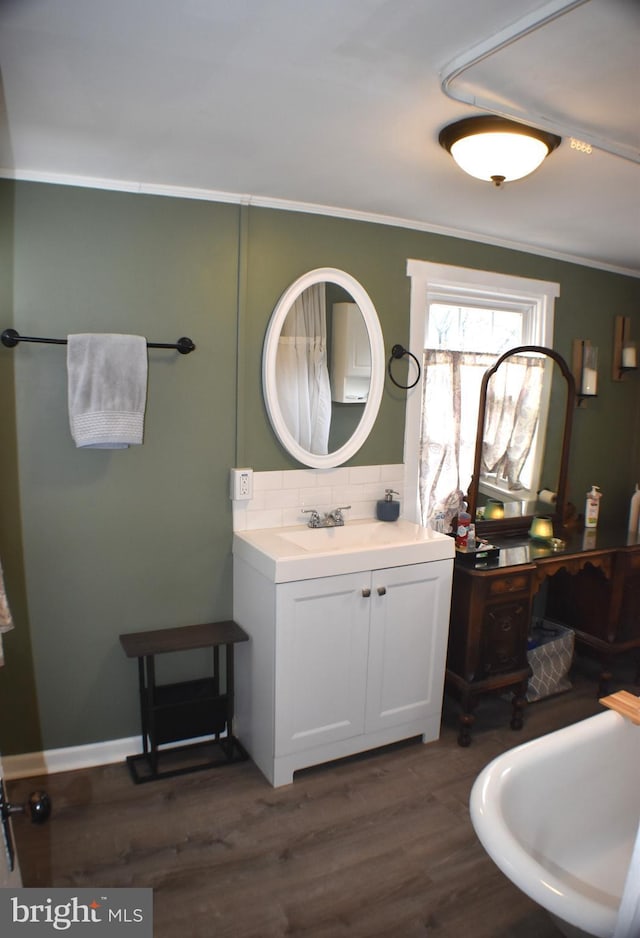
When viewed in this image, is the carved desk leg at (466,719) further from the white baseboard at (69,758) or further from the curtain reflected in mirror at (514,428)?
the white baseboard at (69,758)

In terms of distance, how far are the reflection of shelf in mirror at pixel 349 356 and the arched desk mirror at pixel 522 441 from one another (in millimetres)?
728

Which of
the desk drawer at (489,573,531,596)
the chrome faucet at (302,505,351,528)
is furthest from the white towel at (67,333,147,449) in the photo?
the desk drawer at (489,573,531,596)

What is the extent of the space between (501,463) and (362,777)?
70.8 inches

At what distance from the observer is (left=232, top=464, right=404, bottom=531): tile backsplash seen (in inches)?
112

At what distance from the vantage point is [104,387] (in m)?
2.33

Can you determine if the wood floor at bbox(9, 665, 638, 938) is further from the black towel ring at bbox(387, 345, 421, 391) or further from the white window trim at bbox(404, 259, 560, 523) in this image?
the black towel ring at bbox(387, 345, 421, 391)

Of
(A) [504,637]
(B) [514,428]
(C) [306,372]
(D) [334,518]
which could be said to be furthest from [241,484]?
(B) [514,428]

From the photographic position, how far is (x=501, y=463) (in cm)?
350

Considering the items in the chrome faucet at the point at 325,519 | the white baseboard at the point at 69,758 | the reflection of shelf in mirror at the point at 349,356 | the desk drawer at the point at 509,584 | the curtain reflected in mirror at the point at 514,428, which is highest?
the reflection of shelf in mirror at the point at 349,356

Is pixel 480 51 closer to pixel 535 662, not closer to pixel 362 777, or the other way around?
pixel 362 777

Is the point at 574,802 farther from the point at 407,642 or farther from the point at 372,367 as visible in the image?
the point at 372,367

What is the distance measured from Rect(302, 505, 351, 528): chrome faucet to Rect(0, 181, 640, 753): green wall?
258mm

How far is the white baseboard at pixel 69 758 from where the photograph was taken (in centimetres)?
252

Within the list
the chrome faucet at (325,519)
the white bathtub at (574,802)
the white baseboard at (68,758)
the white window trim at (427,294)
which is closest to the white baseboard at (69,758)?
the white baseboard at (68,758)
